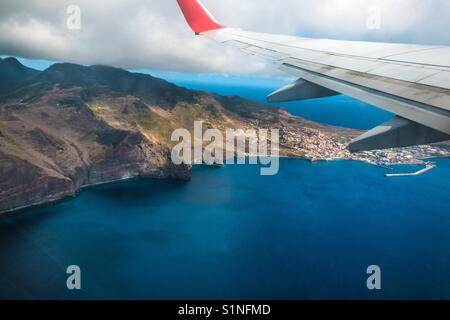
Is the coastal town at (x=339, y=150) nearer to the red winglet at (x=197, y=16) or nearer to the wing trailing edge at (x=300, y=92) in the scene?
the red winglet at (x=197, y=16)

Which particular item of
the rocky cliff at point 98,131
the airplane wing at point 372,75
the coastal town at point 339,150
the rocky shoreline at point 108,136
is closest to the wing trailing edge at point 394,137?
the airplane wing at point 372,75

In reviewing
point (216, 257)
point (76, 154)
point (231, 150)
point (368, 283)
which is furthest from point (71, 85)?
point (368, 283)

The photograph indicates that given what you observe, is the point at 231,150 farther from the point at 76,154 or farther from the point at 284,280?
the point at 284,280

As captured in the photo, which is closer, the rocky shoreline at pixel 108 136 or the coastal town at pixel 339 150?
the rocky shoreline at pixel 108 136

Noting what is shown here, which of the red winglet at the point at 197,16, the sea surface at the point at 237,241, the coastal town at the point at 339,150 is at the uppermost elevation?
the coastal town at the point at 339,150

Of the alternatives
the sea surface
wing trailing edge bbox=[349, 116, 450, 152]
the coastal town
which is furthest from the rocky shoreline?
wing trailing edge bbox=[349, 116, 450, 152]

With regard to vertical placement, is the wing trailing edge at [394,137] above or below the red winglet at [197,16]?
below

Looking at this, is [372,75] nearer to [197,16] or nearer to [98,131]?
[197,16]

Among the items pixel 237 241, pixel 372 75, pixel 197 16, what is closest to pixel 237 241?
pixel 237 241
